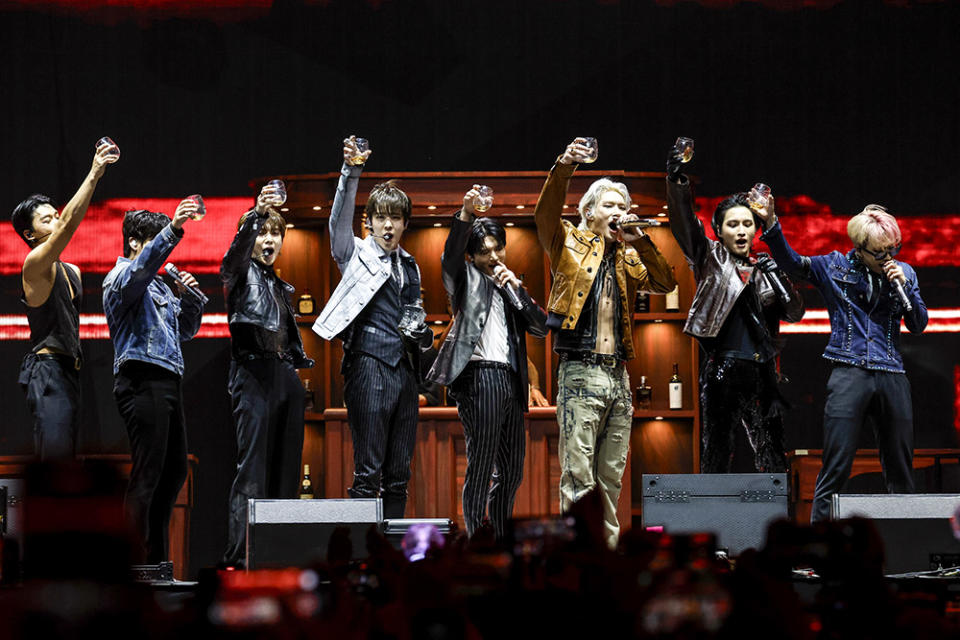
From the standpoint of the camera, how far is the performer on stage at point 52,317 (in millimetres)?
4363

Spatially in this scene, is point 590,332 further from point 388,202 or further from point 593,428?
point 388,202

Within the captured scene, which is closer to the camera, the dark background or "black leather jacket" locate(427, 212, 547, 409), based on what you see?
"black leather jacket" locate(427, 212, 547, 409)

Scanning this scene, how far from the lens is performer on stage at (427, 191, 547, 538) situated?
4293 millimetres

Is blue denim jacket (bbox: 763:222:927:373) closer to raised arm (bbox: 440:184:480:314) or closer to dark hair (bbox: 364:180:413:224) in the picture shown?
raised arm (bbox: 440:184:480:314)

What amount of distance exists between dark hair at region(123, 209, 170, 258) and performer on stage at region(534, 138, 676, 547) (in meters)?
1.54

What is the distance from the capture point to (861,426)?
4633 mm

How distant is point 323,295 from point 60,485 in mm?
6393

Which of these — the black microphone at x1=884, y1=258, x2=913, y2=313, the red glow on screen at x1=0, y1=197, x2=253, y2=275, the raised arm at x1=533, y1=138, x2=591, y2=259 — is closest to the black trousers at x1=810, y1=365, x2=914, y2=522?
the black microphone at x1=884, y1=258, x2=913, y2=313

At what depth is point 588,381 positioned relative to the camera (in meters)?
4.21

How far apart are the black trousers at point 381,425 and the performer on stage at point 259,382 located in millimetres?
354

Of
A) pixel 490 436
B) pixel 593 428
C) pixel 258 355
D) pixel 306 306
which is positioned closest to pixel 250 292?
pixel 258 355

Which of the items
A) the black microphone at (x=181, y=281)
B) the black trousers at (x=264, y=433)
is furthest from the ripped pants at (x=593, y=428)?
the black microphone at (x=181, y=281)

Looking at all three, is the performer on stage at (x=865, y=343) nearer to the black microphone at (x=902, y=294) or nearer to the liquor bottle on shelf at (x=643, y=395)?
the black microphone at (x=902, y=294)

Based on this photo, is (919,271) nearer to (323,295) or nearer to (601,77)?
(601,77)
